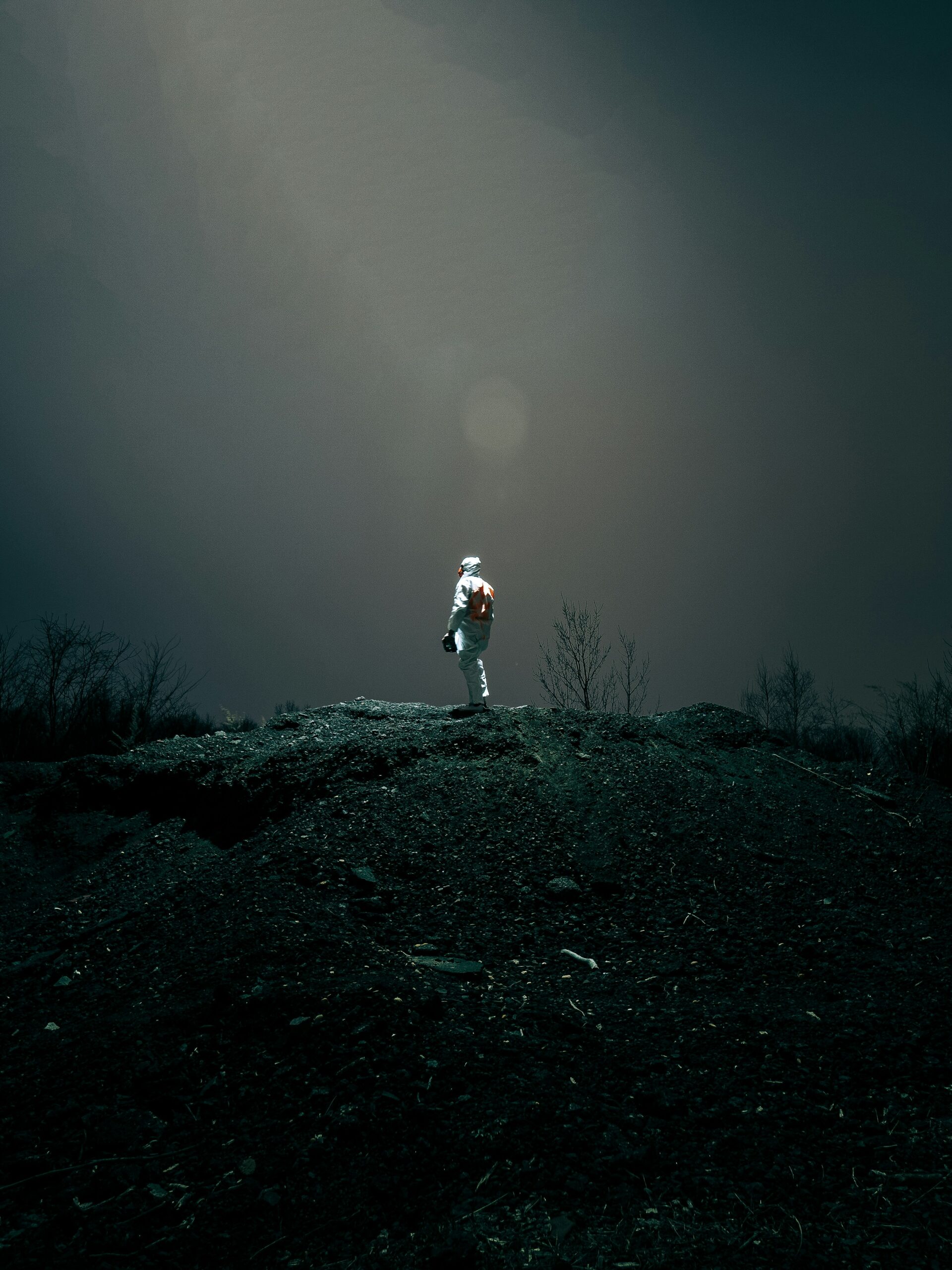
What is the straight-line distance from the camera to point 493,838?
4445mm

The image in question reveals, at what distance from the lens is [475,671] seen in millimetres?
8953

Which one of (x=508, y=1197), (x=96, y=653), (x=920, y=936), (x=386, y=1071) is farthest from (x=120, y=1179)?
(x=96, y=653)

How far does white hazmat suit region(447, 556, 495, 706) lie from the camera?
8930 millimetres

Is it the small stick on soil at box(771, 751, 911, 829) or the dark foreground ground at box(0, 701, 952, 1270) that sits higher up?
the small stick on soil at box(771, 751, 911, 829)

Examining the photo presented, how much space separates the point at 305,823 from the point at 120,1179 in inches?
97.8

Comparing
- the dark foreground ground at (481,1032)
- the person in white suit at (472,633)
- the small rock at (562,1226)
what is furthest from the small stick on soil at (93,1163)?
the person in white suit at (472,633)

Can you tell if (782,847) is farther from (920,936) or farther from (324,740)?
(324,740)

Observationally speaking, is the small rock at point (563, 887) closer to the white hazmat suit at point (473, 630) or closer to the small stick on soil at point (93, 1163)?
the small stick on soil at point (93, 1163)

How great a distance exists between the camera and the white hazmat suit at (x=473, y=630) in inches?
352

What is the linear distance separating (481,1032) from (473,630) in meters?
6.51

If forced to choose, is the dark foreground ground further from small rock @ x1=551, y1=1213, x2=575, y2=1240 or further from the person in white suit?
the person in white suit

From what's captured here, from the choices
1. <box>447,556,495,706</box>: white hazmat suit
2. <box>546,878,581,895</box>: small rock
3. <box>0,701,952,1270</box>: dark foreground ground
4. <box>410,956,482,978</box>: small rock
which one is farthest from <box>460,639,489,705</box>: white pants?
<box>410,956,482,978</box>: small rock

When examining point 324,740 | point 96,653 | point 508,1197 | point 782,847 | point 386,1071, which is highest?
point 96,653

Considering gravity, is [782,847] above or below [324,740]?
below
